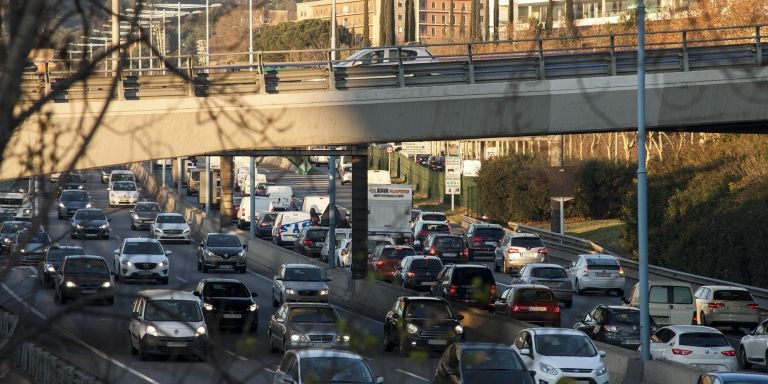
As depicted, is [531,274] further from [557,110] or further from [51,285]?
[51,285]

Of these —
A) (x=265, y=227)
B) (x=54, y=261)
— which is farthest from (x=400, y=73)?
(x=265, y=227)

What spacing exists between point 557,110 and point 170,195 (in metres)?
58.8

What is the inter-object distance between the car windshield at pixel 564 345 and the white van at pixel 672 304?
1262 centimetres

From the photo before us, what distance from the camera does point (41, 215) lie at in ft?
17.8

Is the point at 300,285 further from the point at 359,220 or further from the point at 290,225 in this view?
the point at 290,225

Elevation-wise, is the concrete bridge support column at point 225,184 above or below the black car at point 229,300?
above

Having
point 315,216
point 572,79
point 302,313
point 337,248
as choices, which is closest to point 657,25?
point 315,216

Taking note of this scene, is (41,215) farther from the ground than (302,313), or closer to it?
farther from the ground

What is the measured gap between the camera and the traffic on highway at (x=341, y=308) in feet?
21.9

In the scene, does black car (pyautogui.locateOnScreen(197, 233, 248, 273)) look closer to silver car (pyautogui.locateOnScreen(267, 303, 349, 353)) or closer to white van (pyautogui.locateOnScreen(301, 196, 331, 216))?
silver car (pyautogui.locateOnScreen(267, 303, 349, 353))

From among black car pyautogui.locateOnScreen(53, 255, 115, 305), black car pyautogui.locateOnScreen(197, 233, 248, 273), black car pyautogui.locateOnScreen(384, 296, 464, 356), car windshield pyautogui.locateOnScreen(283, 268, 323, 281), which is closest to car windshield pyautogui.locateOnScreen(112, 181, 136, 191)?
black car pyautogui.locateOnScreen(197, 233, 248, 273)

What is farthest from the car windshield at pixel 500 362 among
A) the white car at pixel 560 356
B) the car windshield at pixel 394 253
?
the car windshield at pixel 394 253

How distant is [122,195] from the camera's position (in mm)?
86812

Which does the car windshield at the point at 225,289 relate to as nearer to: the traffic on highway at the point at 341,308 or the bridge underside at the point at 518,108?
the traffic on highway at the point at 341,308
